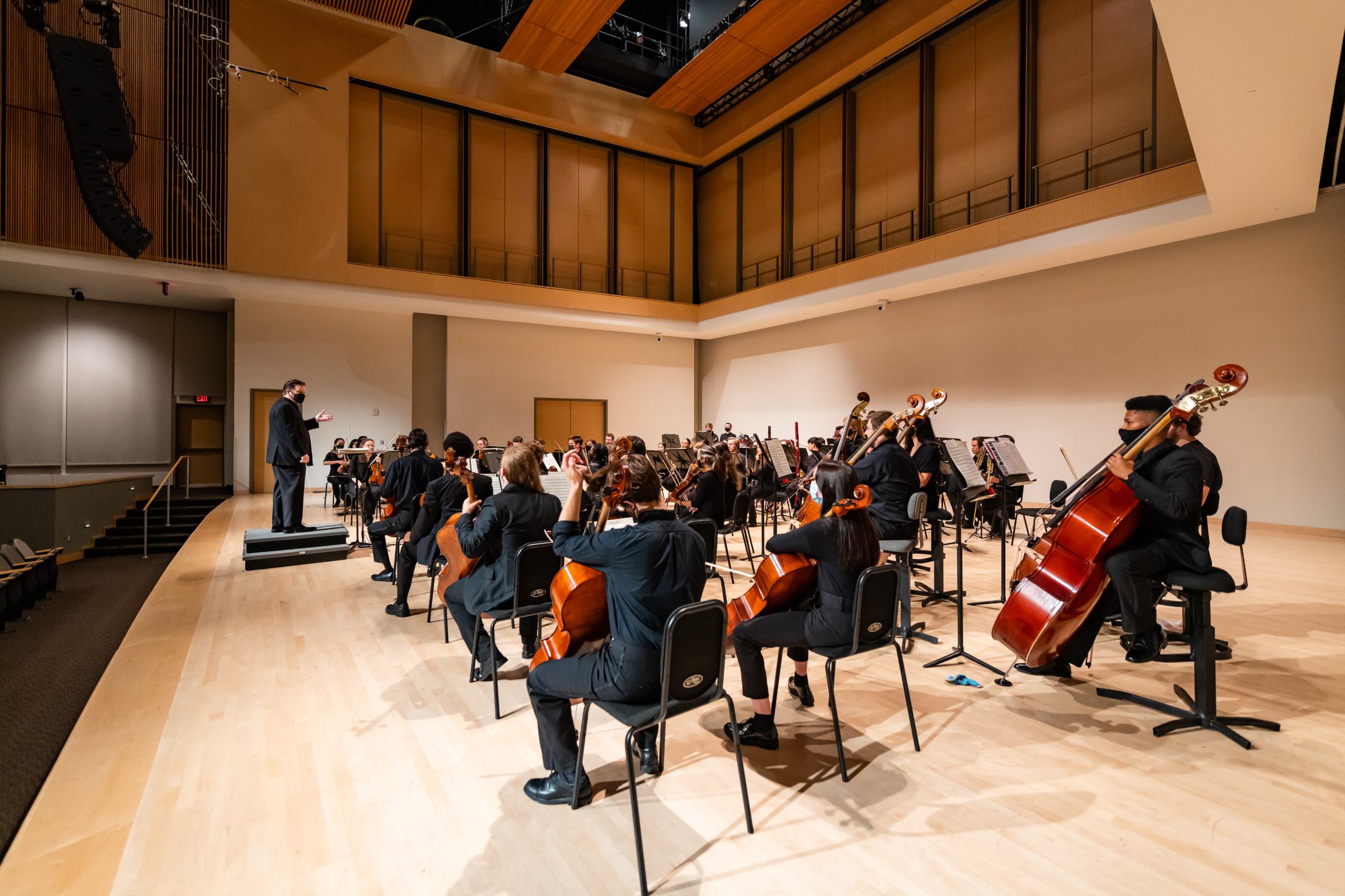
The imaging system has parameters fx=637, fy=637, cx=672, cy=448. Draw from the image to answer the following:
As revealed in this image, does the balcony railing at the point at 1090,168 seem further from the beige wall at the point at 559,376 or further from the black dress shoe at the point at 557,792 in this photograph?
the black dress shoe at the point at 557,792

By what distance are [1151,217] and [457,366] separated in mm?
11762

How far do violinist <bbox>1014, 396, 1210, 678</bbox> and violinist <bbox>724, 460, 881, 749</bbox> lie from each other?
1038mm

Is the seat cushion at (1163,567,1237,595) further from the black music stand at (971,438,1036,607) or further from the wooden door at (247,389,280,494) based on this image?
the wooden door at (247,389,280,494)

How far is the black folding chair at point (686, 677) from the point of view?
1972mm

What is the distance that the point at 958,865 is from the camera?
1994 millimetres

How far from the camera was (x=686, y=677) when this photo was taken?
2.06 m

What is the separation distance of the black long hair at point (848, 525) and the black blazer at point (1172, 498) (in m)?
1.18

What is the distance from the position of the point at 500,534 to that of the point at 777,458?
4.40 meters

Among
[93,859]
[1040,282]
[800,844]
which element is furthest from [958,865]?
[1040,282]

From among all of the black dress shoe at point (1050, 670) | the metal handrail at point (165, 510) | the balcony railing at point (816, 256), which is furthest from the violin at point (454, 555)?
the balcony railing at point (816, 256)

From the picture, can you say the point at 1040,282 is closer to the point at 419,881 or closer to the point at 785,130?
the point at 785,130

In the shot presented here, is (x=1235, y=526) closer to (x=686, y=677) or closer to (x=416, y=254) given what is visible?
(x=686, y=677)

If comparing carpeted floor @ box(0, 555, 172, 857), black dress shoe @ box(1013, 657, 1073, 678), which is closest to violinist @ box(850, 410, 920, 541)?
black dress shoe @ box(1013, 657, 1073, 678)

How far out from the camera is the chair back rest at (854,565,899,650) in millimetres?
2521
